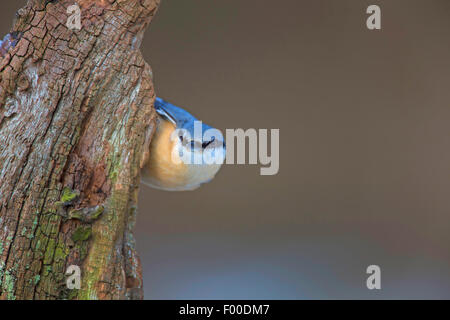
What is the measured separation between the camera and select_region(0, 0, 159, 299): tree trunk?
0.85 metres

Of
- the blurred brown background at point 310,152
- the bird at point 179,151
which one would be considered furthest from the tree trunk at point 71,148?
the blurred brown background at point 310,152

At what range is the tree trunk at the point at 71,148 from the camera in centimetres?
85

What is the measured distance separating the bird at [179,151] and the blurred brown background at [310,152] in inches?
64.3

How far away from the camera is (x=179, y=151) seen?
99cm

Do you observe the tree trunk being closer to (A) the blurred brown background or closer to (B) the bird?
(B) the bird

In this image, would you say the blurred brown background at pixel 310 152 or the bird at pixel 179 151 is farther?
the blurred brown background at pixel 310 152

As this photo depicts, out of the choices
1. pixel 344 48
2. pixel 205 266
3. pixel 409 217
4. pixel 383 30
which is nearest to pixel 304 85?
pixel 344 48

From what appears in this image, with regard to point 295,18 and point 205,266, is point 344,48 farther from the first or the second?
point 205,266

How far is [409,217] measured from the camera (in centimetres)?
272

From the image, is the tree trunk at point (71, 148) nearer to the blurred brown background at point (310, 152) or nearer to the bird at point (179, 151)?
the bird at point (179, 151)

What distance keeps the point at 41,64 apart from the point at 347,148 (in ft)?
6.96

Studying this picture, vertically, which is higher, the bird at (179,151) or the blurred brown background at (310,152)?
the blurred brown background at (310,152)

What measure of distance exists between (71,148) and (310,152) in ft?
6.64

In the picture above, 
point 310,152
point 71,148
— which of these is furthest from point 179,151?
point 310,152
